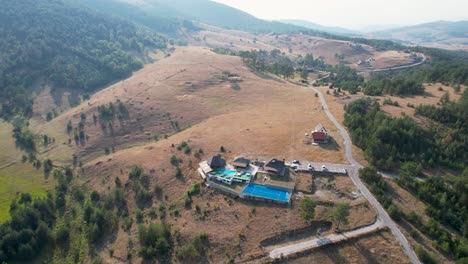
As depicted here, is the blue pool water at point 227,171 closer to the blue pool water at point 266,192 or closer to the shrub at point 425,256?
the blue pool water at point 266,192

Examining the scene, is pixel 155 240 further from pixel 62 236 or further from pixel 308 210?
pixel 308 210

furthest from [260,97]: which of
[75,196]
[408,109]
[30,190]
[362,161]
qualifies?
[30,190]

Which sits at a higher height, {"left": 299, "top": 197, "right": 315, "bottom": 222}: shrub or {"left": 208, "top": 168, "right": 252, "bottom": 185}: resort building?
{"left": 299, "top": 197, "right": 315, "bottom": 222}: shrub

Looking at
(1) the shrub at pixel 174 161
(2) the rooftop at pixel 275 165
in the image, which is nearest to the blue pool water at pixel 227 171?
(2) the rooftop at pixel 275 165

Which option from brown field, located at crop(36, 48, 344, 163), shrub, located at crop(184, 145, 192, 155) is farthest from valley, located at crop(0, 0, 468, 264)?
shrub, located at crop(184, 145, 192, 155)

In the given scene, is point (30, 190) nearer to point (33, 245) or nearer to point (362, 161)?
point (33, 245)

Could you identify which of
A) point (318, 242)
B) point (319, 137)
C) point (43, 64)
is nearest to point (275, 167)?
point (319, 137)

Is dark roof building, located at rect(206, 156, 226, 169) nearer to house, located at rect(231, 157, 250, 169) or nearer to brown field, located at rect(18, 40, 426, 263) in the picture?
house, located at rect(231, 157, 250, 169)
